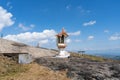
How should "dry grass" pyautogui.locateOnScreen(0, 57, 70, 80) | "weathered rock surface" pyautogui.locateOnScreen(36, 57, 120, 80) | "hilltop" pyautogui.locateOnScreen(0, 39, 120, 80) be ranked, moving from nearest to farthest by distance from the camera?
"weathered rock surface" pyautogui.locateOnScreen(36, 57, 120, 80)
"hilltop" pyautogui.locateOnScreen(0, 39, 120, 80)
"dry grass" pyautogui.locateOnScreen(0, 57, 70, 80)

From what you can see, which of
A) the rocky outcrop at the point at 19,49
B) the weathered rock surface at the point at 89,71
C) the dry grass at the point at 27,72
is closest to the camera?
the weathered rock surface at the point at 89,71

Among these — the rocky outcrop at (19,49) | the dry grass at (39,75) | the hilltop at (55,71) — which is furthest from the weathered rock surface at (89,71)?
the rocky outcrop at (19,49)

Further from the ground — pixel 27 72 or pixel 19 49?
pixel 19 49

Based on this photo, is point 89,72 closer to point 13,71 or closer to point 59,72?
point 59,72

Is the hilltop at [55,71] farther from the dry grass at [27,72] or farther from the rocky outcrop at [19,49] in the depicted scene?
the rocky outcrop at [19,49]

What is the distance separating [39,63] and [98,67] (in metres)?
4.24

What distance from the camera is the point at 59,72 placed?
Result: 41.1ft

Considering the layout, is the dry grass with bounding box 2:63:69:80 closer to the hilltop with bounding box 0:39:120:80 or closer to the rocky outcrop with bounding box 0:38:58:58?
the hilltop with bounding box 0:39:120:80

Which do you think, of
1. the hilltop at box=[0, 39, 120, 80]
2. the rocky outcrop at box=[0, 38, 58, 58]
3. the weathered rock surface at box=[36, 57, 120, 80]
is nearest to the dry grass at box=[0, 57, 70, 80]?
the hilltop at box=[0, 39, 120, 80]

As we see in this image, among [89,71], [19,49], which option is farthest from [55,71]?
[19,49]

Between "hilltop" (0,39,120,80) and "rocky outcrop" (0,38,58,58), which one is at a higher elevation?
"rocky outcrop" (0,38,58,58)

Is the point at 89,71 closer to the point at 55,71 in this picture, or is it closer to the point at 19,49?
the point at 55,71

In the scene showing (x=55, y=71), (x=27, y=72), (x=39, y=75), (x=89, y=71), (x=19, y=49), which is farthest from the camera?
(x=19, y=49)

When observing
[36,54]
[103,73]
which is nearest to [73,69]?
[103,73]
